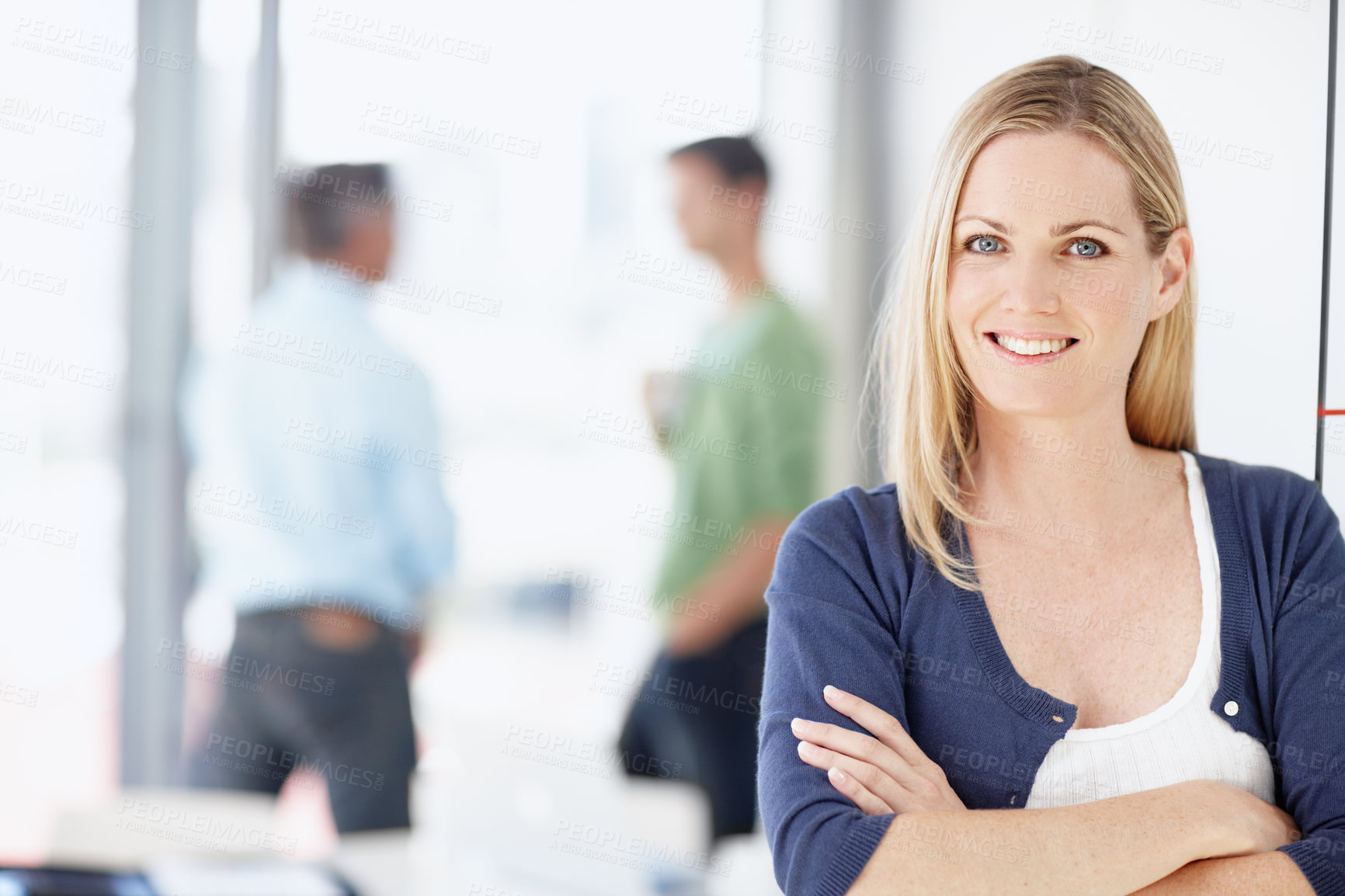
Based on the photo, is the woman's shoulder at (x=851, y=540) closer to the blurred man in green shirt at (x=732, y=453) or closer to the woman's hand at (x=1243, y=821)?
the woman's hand at (x=1243, y=821)

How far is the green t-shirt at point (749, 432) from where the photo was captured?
7.52ft

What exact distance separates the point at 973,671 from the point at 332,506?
62.7 inches

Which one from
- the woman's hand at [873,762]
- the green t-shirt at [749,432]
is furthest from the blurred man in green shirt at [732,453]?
the woman's hand at [873,762]

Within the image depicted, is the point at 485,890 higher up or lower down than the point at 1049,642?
lower down

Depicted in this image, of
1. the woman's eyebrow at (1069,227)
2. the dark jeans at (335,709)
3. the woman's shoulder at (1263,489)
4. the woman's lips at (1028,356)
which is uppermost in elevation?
the woman's eyebrow at (1069,227)

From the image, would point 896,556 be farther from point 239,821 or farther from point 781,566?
point 239,821

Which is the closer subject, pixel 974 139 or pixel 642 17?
pixel 974 139

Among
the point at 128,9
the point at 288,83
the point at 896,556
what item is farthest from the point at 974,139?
the point at 128,9

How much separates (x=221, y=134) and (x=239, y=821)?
6.10 ft

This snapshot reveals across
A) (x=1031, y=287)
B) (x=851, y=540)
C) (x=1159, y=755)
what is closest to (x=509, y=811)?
(x=851, y=540)

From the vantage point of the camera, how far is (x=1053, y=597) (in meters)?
1.14

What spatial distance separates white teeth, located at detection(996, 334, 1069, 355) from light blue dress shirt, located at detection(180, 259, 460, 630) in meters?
1.44

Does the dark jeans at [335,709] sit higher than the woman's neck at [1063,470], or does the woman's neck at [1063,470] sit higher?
the woman's neck at [1063,470]

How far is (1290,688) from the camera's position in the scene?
105 cm
